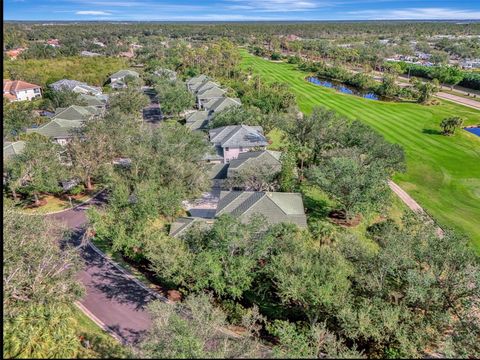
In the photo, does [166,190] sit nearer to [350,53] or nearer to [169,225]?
[169,225]

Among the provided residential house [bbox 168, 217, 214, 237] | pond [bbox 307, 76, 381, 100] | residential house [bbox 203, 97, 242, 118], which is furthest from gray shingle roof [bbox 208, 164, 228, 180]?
pond [bbox 307, 76, 381, 100]

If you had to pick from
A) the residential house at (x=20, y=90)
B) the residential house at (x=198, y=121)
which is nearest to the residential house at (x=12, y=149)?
the residential house at (x=198, y=121)

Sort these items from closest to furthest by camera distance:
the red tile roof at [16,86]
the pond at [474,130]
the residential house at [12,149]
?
the residential house at [12,149], the pond at [474,130], the red tile roof at [16,86]

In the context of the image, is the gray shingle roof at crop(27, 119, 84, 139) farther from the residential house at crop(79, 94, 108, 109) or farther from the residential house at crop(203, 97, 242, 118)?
the residential house at crop(203, 97, 242, 118)

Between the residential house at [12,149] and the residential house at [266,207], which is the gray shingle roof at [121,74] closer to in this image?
the residential house at [12,149]

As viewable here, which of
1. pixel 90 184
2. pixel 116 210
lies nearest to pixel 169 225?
pixel 116 210
